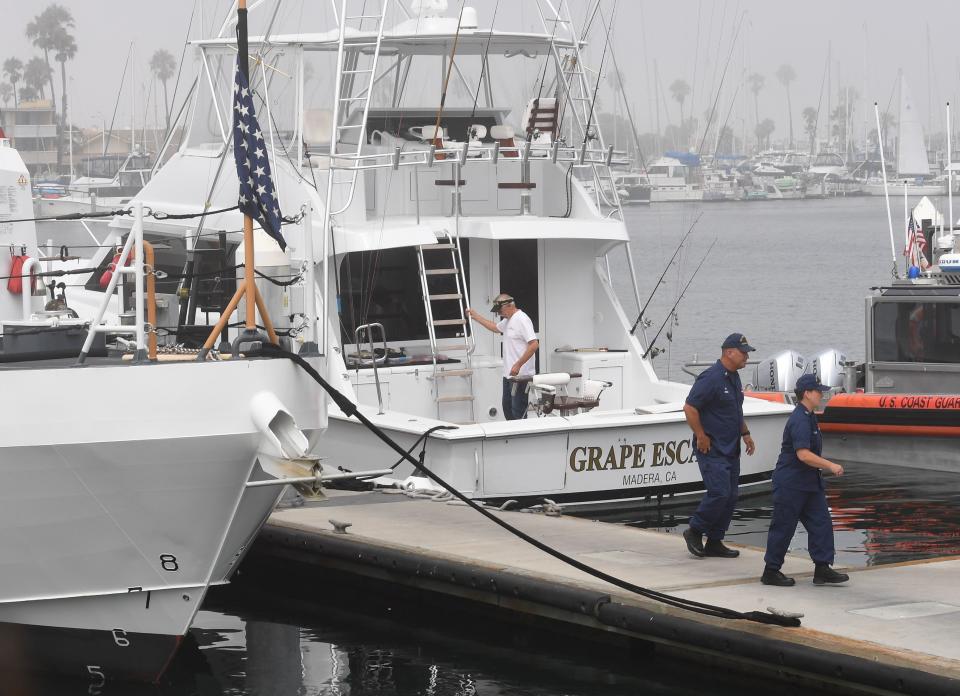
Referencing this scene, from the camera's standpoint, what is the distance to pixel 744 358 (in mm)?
10719

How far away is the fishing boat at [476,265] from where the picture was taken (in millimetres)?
14328

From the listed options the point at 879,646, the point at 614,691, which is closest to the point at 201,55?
the point at 614,691

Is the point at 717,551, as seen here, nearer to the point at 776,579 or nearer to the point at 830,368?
the point at 776,579

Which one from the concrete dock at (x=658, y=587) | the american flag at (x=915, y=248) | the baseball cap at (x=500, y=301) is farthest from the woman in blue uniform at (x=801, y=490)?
the american flag at (x=915, y=248)

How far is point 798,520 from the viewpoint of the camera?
999 cm

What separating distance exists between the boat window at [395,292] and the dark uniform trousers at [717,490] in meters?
5.35

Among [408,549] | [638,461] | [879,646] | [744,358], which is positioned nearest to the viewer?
[879,646]

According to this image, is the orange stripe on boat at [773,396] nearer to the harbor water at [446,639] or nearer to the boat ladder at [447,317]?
the harbor water at [446,639]

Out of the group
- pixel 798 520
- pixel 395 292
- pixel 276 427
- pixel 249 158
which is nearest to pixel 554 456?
pixel 395 292

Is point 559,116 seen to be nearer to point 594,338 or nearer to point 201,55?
point 594,338

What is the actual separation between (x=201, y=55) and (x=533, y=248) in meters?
4.44

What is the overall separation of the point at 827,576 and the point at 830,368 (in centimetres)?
972

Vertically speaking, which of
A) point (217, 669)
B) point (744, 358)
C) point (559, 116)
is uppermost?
point (559, 116)

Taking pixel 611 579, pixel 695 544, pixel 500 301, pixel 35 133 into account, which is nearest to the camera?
pixel 611 579
